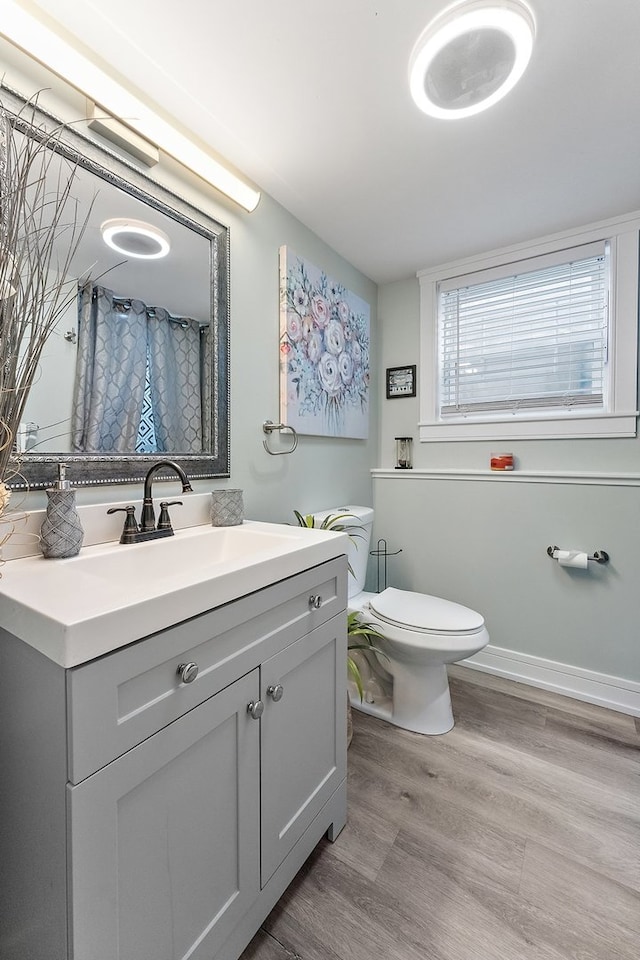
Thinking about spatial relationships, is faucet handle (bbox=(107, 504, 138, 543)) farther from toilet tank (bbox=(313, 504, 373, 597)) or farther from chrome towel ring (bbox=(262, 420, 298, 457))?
toilet tank (bbox=(313, 504, 373, 597))

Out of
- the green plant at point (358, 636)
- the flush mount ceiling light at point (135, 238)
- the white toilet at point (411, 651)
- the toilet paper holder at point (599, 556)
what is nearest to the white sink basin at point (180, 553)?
the green plant at point (358, 636)

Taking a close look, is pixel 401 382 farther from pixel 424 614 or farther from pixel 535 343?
pixel 424 614

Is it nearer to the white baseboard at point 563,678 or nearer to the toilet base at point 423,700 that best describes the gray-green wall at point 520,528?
the white baseboard at point 563,678

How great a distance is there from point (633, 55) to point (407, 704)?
2.23m

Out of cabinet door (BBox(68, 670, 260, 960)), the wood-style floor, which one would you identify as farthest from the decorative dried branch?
the wood-style floor

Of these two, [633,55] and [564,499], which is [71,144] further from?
[564,499]

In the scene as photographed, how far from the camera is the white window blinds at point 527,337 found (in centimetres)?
191

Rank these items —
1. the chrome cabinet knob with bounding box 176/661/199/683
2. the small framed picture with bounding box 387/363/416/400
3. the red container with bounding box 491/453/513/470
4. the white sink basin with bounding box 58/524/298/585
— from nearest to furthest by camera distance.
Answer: the chrome cabinet knob with bounding box 176/661/199/683
the white sink basin with bounding box 58/524/298/585
the red container with bounding box 491/453/513/470
the small framed picture with bounding box 387/363/416/400

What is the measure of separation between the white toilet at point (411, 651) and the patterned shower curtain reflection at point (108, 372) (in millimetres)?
977

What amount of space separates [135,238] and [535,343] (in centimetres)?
187

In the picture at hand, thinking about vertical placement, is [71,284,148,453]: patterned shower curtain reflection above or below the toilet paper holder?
above

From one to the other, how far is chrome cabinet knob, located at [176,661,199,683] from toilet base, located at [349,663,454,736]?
1225 mm

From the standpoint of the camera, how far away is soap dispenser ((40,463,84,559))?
0.91 m

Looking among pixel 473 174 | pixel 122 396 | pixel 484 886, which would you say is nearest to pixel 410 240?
pixel 473 174
